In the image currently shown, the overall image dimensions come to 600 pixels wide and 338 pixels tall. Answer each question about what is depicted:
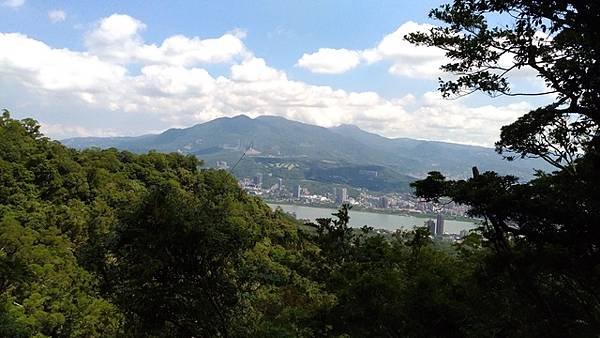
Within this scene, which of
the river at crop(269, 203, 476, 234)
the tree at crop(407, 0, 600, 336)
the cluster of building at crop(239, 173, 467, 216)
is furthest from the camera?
the cluster of building at crop(239, 173, 467, 216)

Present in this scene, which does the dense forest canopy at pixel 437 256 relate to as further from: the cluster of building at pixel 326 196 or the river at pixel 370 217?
the cluster of building at pixel 326 196

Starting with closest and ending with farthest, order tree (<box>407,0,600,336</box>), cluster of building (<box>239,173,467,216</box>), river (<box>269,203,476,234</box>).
A: tree (<box>407,0,600,336</box>), river (<box>269,203,476,234</box>), cluster of building (<box>239,173,467,216</box>)

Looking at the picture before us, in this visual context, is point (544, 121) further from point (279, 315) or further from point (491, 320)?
point (279, 315)

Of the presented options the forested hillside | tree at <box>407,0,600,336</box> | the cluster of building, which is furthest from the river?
tree at <box>407,0,600,336</box>

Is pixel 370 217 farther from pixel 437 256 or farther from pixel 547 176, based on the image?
pixel 547 176

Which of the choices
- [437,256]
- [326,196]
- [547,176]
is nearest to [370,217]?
[326,196]

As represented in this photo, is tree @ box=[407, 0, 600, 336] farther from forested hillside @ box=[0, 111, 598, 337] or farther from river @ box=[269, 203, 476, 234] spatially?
river @ box=[269, 203, 476, 234]

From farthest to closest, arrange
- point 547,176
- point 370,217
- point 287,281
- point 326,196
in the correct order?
point 326,196 < point 370,217 < point 287,281 < point 547,176

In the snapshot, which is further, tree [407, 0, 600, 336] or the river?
the river

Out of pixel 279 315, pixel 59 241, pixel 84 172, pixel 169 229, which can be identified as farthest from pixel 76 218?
pixel 169 229

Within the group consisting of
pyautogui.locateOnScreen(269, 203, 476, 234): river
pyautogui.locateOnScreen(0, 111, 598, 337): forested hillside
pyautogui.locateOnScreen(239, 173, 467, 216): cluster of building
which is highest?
pyautogui.locateOnScreen(0, 111, 598, 337): forested hillside

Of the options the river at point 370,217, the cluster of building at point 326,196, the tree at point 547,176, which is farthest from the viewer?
the cluster of building at point 326,196

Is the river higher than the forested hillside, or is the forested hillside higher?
the forested hillside

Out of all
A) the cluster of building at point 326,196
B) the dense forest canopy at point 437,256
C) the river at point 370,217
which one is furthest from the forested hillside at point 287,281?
the cluster of building at point 326,196
